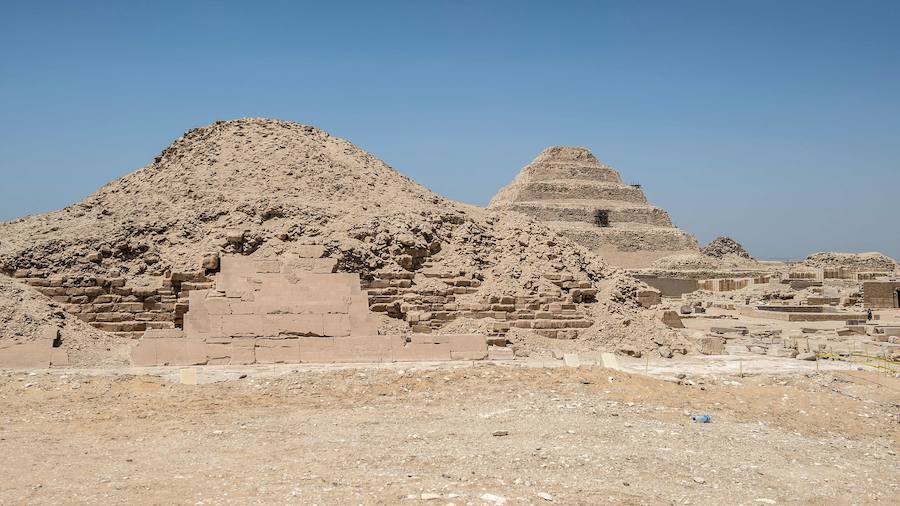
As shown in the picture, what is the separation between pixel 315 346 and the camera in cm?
1535

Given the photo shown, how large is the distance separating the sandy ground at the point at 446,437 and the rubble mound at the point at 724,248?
5998cm

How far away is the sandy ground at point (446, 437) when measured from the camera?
323 inches

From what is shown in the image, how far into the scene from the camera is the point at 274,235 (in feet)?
59.1

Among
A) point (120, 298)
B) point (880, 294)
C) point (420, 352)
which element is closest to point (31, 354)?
point (120, 298)

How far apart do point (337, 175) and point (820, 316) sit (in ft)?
55.1

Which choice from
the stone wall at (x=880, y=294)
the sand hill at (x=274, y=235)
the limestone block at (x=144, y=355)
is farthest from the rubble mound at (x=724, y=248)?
the limestone block at (x=144, y=355)

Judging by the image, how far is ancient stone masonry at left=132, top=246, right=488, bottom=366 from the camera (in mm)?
14844

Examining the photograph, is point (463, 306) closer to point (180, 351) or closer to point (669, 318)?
point (669, 318)

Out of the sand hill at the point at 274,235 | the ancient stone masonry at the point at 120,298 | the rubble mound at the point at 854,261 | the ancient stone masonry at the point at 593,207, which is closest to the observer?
the ancient stone masonry at the point at 120,298

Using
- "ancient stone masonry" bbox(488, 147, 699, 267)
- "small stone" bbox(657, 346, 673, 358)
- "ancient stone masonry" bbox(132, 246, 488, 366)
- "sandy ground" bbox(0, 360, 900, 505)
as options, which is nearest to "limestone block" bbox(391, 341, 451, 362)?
"ancient stone masonry" bbox(132, 246, 488, 366)

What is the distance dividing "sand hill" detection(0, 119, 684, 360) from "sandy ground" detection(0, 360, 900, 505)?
329 centimetres

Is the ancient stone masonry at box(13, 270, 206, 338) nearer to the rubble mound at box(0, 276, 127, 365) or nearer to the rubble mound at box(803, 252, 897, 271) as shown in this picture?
the rubble mound at box(0, 276, 127, 365)

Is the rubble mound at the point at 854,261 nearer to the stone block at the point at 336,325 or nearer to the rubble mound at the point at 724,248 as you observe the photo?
the rubble mound at the point at 724,248

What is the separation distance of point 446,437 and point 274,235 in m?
8.91
